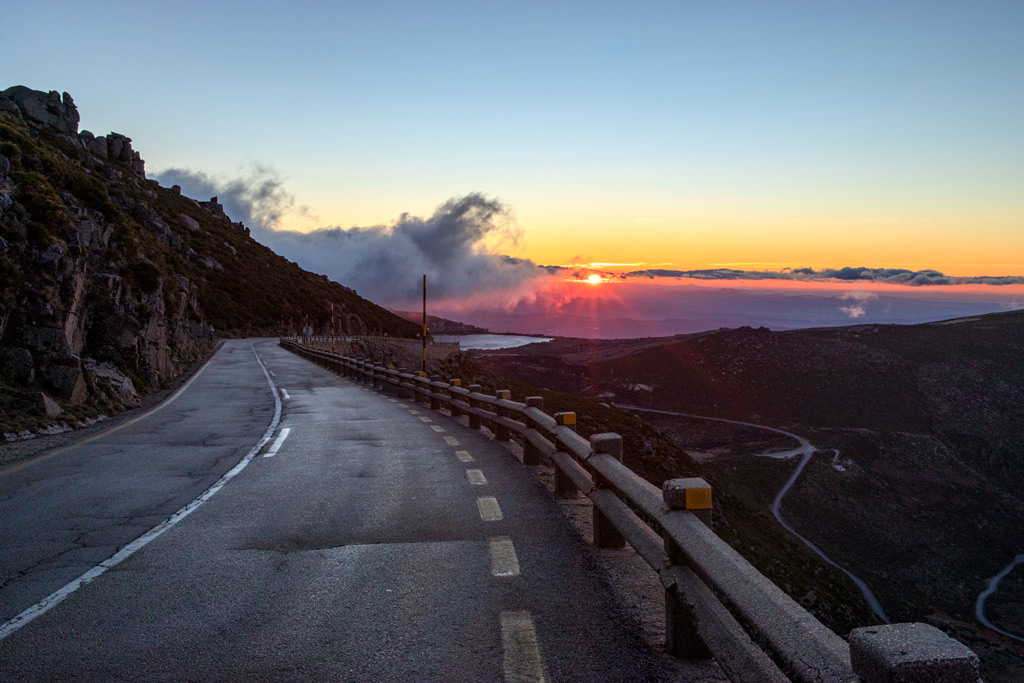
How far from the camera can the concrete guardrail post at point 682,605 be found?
365 cm

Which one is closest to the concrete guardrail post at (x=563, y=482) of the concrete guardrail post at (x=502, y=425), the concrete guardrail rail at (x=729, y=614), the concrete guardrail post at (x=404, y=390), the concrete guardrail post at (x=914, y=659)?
the concrete guardrail rail at (x=729, y=614)

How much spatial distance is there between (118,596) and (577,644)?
120 inches

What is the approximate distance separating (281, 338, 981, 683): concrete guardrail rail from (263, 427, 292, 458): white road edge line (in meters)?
6.37

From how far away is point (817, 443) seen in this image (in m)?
160

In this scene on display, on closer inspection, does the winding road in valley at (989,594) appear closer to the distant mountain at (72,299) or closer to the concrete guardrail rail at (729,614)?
the distant mountain at (72,299)

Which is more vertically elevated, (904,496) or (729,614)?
(729,614)

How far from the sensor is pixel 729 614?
3.18m

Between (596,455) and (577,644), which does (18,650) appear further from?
(596,455)

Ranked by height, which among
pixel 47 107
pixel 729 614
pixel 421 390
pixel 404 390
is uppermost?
pixel 47 107

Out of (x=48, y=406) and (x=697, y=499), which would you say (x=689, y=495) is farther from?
(x=48, y=406)

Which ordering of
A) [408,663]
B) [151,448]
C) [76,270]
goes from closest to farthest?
[408,663] < [151,448] < [76,270]

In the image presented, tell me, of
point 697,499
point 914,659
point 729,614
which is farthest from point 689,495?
point 914,659

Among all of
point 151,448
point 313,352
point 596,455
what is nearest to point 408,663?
point 596,455

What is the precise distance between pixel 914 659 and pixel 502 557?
3.97 m
